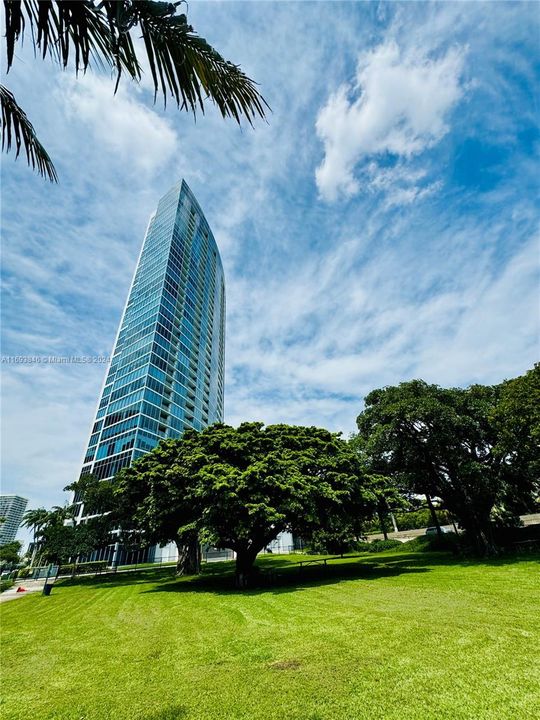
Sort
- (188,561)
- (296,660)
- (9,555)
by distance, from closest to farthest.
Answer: (296,660), (188,561), (9,555)

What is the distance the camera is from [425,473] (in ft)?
83.1

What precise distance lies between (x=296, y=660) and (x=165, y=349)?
6858 cm

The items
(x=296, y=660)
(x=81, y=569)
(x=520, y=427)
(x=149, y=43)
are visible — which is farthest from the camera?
(x=81, y=569)

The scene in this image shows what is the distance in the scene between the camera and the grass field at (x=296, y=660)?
487 cm

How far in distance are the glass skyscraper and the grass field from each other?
51114 mm

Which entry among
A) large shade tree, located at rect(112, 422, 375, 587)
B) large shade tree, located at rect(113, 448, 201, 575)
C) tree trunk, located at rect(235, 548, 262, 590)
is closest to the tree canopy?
large shade tree, located at rect(112, 422, 375, 587)

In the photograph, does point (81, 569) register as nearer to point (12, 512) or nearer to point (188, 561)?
point (188, 561)

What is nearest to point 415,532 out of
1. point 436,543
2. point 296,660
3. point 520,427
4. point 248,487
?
point 436,543

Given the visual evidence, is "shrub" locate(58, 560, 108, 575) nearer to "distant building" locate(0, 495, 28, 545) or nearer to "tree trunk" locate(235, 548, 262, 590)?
"tree trunk" locate(235, 548, 262, 590)

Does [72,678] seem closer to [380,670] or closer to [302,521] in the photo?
[380,670]

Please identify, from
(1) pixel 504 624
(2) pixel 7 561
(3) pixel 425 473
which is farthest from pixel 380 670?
(2) pixel 7 561

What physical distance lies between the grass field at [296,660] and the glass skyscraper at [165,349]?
168 ft

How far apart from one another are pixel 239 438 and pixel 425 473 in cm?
1484

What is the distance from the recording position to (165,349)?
70875mm
